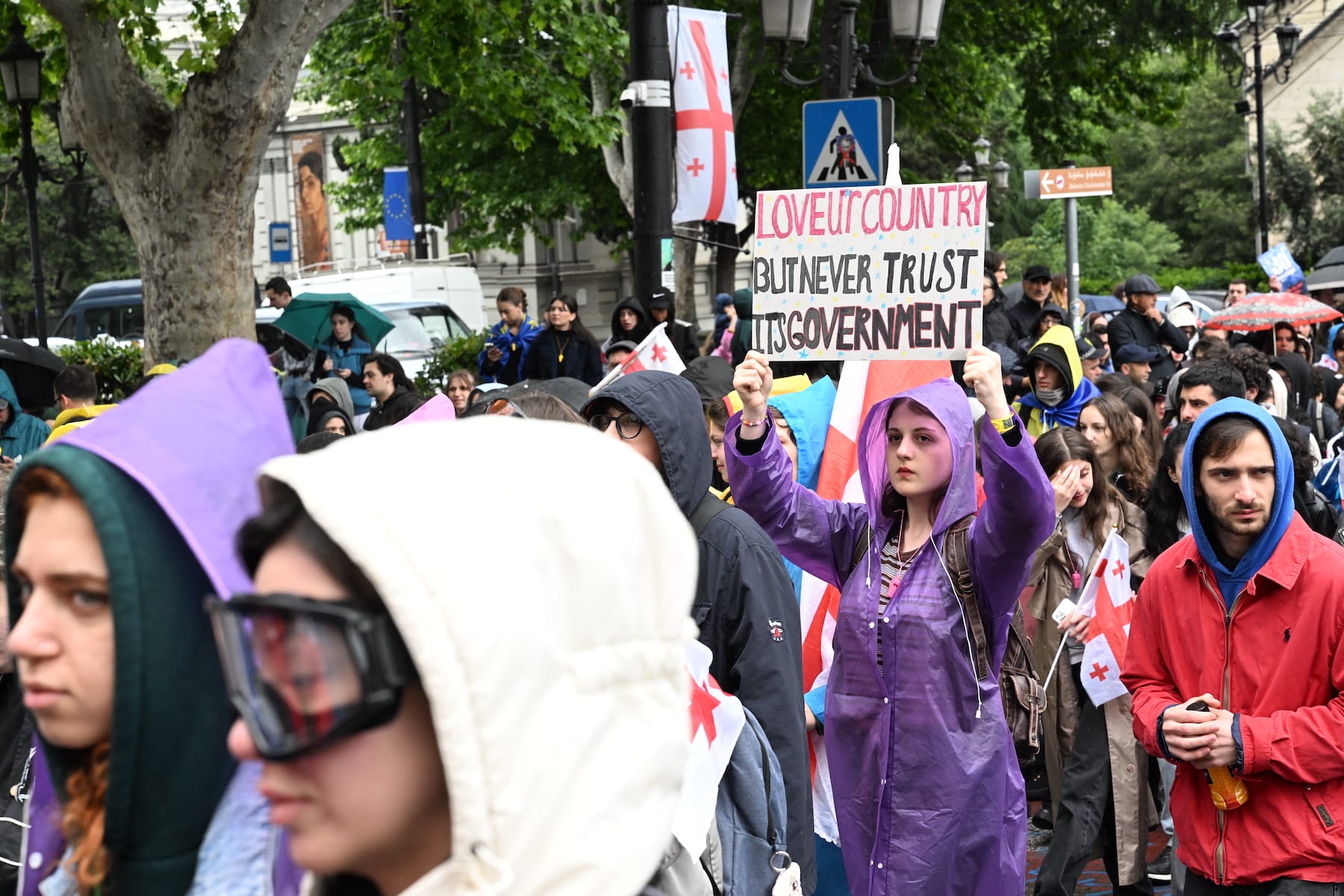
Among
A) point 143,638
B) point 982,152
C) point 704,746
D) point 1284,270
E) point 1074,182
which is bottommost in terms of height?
point 704,746

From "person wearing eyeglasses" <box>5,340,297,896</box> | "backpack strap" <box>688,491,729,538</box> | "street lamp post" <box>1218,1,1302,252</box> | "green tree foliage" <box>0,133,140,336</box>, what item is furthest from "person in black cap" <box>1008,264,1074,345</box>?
"green tree foliage" <box>0,133,140,336</box>

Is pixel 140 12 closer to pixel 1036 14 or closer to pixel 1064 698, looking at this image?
pixel 1064 698

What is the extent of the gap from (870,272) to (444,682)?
425 centimetres

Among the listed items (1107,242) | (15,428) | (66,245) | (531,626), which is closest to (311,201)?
(66,245)

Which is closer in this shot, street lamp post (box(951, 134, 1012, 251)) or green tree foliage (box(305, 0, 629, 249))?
green tree foliage (box(305, 0, 629, 249))

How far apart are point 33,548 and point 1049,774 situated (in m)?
5.23

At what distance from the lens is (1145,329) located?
1318cm

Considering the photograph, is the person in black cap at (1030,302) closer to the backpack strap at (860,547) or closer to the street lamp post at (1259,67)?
the backpack strap at (860,547)

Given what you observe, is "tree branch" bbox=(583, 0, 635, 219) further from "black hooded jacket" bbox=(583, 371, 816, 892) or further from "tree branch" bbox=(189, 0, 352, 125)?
"black hooded jacket" bbox=(583, 371, 816, 892)

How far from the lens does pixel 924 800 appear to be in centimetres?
453

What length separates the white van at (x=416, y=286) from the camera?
26328 mm

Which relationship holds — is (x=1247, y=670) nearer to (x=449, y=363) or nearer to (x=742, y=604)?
(x=742, y=604)

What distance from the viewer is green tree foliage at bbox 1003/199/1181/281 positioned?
2346 inches

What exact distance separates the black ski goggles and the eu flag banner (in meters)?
26.2
